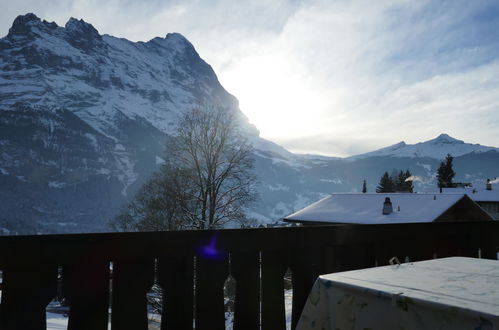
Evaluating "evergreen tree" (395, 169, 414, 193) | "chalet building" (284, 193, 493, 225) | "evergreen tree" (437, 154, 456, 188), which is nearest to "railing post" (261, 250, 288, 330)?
"chalet building" (284, 193, 493, 225)

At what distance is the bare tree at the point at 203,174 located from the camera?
19.5 metres

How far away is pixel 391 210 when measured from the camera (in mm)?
21750

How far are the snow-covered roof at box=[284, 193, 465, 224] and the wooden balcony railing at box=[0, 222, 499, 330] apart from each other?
19.1 m

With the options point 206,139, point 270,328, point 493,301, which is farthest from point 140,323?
point 206,139

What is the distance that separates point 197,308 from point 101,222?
171903 mm

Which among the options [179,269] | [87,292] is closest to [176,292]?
[179,269]

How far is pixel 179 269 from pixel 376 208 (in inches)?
899

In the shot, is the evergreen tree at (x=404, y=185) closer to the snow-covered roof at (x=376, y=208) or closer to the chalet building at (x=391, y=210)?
the chalet building at (x=391, y=210)

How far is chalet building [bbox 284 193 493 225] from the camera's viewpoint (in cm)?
2084

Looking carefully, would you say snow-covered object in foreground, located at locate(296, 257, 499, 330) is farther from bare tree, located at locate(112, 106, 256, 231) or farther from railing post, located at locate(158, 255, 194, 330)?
bare tree, located at locate(112, 106, 256, 231)

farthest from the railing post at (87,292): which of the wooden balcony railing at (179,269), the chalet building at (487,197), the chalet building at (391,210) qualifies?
the chalet building at (487,197)

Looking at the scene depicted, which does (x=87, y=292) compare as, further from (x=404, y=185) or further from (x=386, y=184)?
(x=386, y=184)

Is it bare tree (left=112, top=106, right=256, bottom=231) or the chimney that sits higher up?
bare tree (left=112, top=106, right=256, bottom=231)

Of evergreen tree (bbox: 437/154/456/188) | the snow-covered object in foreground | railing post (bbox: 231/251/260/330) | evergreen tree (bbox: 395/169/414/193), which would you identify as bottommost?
railing post (bbox: 231/251/260/330)
